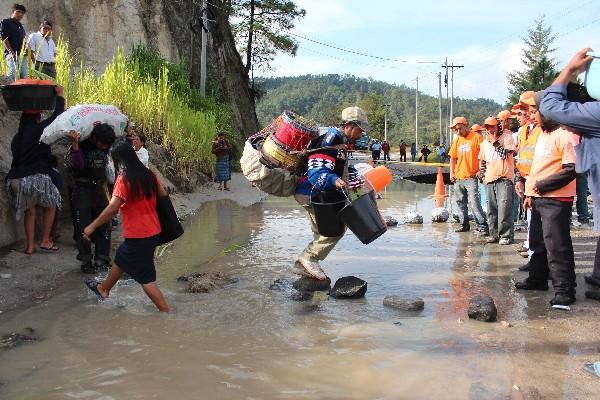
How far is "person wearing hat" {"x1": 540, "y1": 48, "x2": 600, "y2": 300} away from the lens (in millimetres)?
3457

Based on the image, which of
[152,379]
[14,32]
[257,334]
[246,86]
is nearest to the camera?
[152,379]

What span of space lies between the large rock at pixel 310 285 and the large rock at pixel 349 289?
0.18 m

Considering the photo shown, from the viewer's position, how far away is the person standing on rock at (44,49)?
402 inches

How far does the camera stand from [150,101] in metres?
12.1

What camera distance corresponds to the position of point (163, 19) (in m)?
20.0

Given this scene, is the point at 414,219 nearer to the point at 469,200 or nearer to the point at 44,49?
the point at 469,200

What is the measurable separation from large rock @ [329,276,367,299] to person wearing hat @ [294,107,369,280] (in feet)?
0.86

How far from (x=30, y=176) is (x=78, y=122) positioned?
2.62 ft

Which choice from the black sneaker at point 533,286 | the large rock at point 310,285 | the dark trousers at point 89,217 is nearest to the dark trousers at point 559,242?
the black sneaker at point 533,286

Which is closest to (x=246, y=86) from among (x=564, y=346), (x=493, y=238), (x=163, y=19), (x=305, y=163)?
(x=163, y=19)

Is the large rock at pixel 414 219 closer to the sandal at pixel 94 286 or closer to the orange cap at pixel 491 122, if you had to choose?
the orange cap at pixel 491 122

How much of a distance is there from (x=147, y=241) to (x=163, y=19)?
677 inches

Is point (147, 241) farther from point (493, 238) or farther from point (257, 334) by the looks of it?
point (493, 238)

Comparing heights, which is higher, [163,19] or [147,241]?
[163,19]
